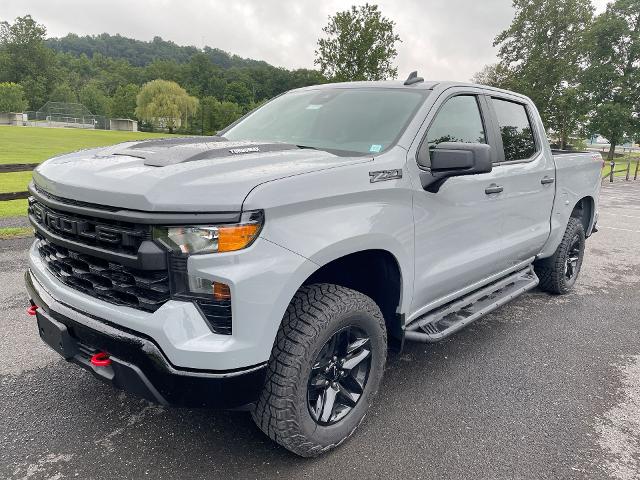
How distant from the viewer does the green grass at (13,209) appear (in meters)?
8.60

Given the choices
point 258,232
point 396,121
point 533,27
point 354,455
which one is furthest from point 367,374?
point 533,27

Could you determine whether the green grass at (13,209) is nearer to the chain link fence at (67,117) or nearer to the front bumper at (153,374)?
the front bumper at (153,374)

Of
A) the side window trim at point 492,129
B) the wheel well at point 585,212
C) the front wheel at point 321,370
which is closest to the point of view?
the front wheel at point 321,370

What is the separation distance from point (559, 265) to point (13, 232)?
6873 millimetres

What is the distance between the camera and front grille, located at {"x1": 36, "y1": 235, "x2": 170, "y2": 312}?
1.94 metres

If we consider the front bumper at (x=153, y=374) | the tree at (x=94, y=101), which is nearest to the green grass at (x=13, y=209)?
the front bumper at (x=153, y=374)

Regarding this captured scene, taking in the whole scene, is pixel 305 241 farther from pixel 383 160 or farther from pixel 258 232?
pixel 383 160

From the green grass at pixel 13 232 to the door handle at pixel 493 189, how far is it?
6135mm

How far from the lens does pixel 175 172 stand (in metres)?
1.99

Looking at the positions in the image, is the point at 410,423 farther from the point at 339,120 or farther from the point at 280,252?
the point at 339,120

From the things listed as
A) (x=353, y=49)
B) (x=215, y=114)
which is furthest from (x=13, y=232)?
(x=215, y=114)

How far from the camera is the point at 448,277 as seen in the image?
3078mm

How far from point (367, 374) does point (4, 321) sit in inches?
119

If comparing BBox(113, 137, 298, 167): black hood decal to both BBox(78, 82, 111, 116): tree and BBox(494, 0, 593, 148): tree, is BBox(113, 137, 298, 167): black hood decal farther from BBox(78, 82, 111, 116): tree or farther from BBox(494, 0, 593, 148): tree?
BBox(78, 82, 111, 116): tree
